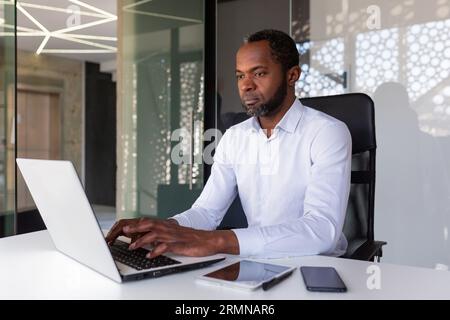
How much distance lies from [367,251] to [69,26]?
17.1 feet

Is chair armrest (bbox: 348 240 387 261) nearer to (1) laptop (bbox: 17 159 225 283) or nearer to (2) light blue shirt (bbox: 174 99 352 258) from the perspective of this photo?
(2) light blue shirt (bbox: 174 99 352 258)

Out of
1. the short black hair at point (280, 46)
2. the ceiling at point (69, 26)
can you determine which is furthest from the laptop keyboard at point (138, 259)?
the ceiling at point (69, 26)

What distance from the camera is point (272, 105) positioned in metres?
1.51

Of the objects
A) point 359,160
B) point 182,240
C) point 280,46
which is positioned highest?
point 280,46

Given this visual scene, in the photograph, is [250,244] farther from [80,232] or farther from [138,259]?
[80,232]

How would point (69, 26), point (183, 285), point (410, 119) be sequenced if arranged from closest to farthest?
point (183, 285) < point (410, 119) < point (69, 26)

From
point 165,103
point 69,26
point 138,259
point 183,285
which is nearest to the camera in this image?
point 183,285

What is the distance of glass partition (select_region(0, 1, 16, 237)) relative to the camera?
9.24 ft

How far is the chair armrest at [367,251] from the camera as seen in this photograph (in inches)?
49.1

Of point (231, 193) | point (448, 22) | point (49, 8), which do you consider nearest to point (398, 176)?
point (448, 22)

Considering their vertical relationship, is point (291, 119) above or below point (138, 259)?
above

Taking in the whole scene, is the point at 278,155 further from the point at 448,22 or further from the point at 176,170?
the point at 176,170

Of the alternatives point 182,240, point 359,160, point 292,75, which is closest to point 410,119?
point 359,160
